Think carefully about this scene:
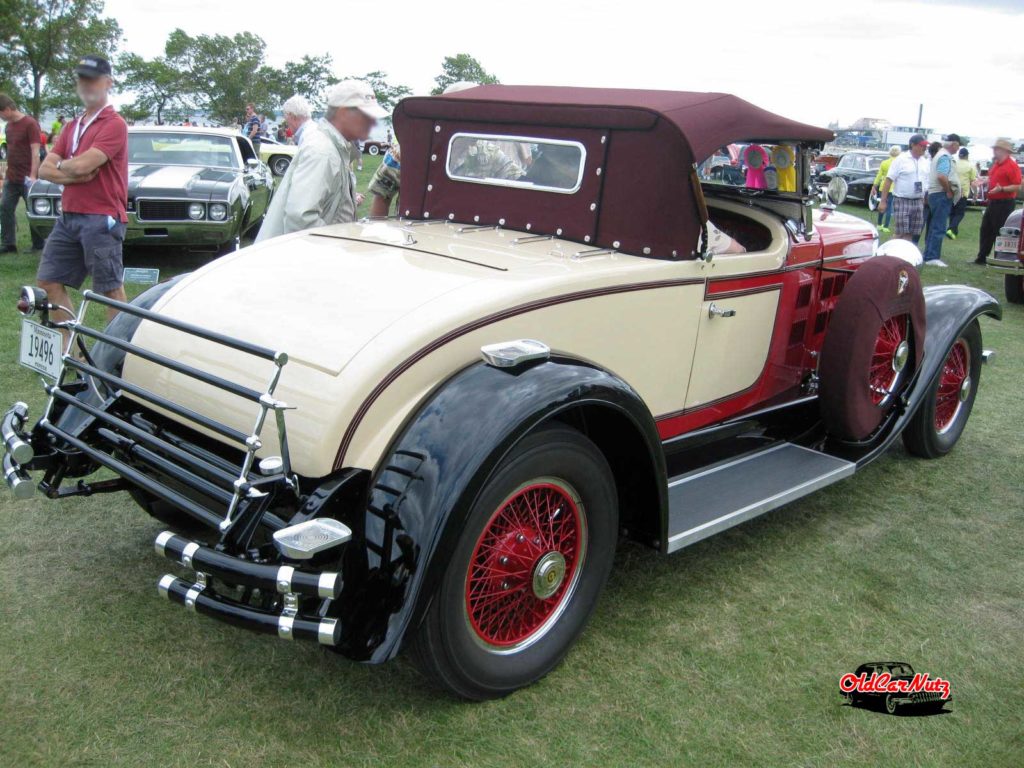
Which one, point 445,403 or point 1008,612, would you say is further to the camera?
point 1008,612

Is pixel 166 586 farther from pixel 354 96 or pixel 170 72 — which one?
pixel 170 72

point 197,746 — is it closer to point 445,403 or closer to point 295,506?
point 295,506

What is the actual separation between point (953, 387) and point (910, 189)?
7.35m

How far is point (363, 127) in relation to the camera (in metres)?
4.48

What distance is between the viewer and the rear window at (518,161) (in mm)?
3439

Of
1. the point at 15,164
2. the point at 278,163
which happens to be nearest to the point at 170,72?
the point at 278,163

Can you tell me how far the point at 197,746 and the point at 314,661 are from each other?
0.48 m

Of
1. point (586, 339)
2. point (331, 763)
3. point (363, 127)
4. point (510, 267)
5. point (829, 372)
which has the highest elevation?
point (363, 127)

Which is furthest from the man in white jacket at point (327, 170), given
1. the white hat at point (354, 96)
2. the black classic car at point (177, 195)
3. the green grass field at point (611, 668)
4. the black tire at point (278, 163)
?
the black tire at point (278, 163)

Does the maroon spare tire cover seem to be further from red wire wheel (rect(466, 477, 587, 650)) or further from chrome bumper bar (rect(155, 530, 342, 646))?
chrome bumper bar (rect(155, 530, 342, 646))

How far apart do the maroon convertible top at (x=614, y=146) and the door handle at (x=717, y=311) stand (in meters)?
0.27

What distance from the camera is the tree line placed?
4156 centimetres

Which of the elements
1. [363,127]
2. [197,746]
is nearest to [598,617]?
[197,746]

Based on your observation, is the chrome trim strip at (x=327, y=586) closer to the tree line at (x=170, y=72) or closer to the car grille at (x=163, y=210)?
the car grille at (x=163, y=210)
